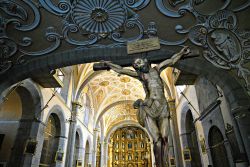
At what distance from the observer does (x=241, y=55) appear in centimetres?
481

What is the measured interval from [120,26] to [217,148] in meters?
5.24

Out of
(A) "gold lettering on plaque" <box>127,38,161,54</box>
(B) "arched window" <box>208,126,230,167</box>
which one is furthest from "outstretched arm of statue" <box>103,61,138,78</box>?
(B) "arched window" <box>208,126,230,167</box>

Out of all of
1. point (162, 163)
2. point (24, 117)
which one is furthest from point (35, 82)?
point (162, 163)

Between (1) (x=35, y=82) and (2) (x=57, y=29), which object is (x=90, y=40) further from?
(1) (x=35, y=82)

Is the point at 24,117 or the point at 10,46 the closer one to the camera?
the point at 10,46

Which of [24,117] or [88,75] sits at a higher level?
[88,75]

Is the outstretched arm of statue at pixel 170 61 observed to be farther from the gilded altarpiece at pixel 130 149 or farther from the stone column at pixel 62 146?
the gilded altarpiece at pixel 130 149

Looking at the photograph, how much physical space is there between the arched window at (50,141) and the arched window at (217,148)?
24.3 feet

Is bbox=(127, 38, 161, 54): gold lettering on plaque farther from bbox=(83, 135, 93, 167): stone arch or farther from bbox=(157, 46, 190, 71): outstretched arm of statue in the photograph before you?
bbox=(83, 135, 93, 167): stone arch

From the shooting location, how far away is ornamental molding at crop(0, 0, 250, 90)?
4840 millimetres

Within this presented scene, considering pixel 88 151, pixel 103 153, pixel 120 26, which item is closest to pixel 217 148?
pixel 120 26

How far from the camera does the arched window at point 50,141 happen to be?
30.0 feet

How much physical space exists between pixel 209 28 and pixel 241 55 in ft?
3.55

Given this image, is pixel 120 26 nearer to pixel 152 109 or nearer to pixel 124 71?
pixel 124 71
